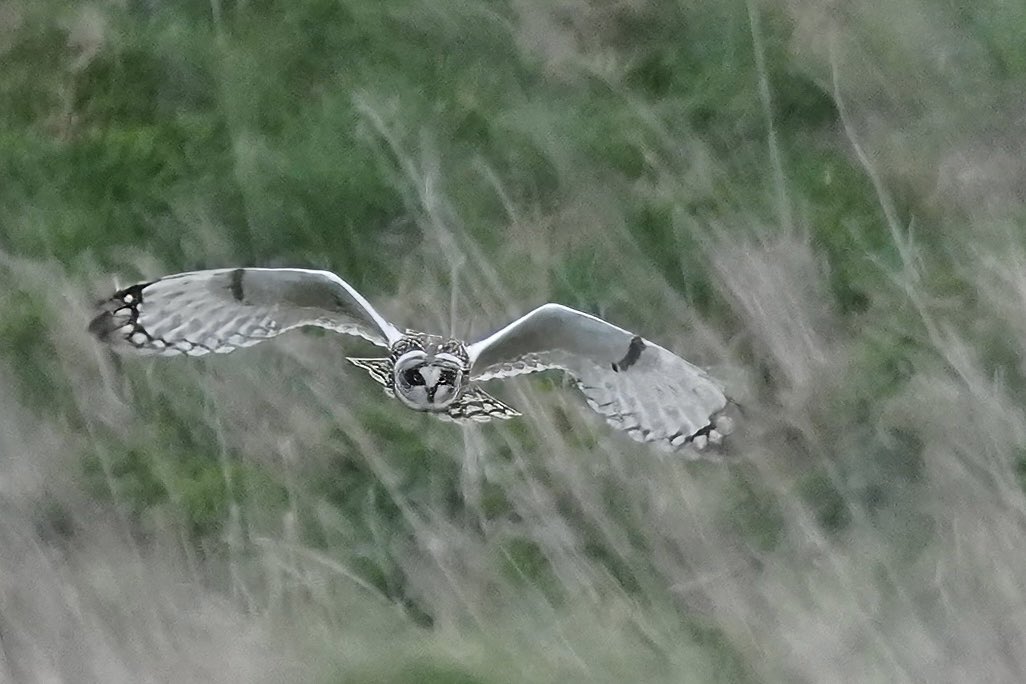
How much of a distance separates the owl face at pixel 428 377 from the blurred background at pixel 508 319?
0.54 ft

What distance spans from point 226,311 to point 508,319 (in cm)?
27

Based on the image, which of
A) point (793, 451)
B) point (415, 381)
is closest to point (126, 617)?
point (415, 381)

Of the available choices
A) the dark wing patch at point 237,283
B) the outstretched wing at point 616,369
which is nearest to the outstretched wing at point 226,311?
the dark wing patch at point 237,283

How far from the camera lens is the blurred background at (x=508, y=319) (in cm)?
111

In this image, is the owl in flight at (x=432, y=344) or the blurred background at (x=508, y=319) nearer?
the owl in flight at (x=432, y=344)

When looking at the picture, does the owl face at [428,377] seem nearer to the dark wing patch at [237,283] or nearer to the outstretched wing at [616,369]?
the outstretched wing at [616,369]

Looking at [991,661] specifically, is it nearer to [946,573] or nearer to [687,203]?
[946,573]

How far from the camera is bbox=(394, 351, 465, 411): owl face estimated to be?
95cm

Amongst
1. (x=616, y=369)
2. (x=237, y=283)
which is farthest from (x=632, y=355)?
(x=237, y=283)

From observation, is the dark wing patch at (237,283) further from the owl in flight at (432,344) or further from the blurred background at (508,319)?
the blurred background at (508,319)

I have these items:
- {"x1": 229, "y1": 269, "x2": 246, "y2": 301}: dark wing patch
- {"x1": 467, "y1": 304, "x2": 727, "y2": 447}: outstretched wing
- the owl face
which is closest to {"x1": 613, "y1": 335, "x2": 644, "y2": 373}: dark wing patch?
{"x1": 467, "y1": 304, "x2": 727, "y2": 447}: outstretched wing

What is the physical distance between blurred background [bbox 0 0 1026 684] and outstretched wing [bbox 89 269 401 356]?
0.46ft

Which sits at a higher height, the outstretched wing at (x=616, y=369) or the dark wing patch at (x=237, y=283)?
the dark wing patch at (x=237, y=283)

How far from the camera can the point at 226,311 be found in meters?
0.98
